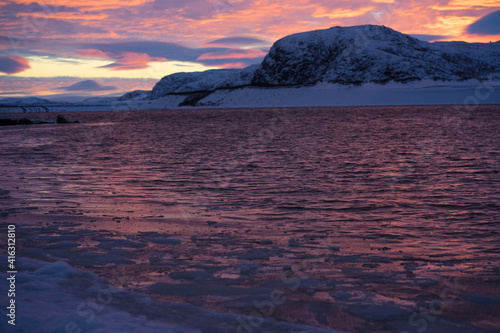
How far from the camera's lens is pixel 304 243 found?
8148 mm

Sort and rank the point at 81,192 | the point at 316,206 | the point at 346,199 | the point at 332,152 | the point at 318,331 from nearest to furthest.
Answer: the point at 318,331 < the point at 316,206 < the point at 346,199 < the point at 81,192 < the point at 332,152

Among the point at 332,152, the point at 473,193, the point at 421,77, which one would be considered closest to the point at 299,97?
the point at 421,77

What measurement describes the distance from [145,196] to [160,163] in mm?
8489

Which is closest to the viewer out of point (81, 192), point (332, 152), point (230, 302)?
point (230, 302)

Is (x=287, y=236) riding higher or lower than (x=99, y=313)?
lower

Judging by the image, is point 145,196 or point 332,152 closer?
point 145,196

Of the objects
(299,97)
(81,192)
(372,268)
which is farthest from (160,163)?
(299,97)

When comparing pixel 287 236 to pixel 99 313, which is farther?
pixel 287 236

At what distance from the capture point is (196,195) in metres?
13.1

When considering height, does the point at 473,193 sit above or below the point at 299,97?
below

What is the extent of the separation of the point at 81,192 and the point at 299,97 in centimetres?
18829

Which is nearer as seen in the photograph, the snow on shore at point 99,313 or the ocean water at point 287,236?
the snow on shore at point 99,313

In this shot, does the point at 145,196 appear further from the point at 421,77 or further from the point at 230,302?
the point at 421,77

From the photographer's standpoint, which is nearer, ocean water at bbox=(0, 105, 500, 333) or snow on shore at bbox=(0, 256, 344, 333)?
snow on shore at bbox=(0, 256, 344, 333)
